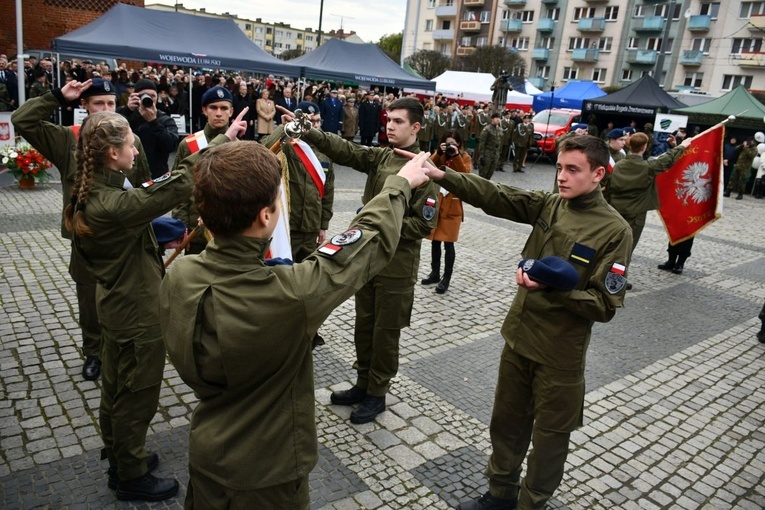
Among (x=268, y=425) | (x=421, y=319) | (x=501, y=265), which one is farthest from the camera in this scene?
(x=501, y=265)

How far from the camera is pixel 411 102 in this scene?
434 centimetres

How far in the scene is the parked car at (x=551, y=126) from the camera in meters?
23.6

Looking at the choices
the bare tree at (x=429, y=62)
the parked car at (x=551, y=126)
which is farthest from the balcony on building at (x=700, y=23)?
the parked car at (x=551, y=126)

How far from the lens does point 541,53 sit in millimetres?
60062

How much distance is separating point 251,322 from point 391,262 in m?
2.43

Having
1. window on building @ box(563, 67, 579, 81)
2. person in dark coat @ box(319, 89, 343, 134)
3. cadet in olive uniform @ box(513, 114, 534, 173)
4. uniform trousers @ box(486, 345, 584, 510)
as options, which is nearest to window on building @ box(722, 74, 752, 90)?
window on building @ box(563, 67, 579, 81)

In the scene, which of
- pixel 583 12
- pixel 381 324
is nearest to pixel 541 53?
pixel 583 12

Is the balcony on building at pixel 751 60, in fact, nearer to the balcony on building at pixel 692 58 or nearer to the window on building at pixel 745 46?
the window on building at pixel 745 46

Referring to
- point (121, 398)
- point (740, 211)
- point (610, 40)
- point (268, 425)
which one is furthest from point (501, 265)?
point (610, 40)

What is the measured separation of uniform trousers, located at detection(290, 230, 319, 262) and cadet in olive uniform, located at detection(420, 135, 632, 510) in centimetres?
248

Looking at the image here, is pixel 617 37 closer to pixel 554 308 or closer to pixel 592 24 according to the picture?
pixel 592 24

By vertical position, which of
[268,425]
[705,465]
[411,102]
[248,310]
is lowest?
[705,465]

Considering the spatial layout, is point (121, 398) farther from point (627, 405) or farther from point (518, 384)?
point (627, 405)

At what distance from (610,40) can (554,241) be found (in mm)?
60547
